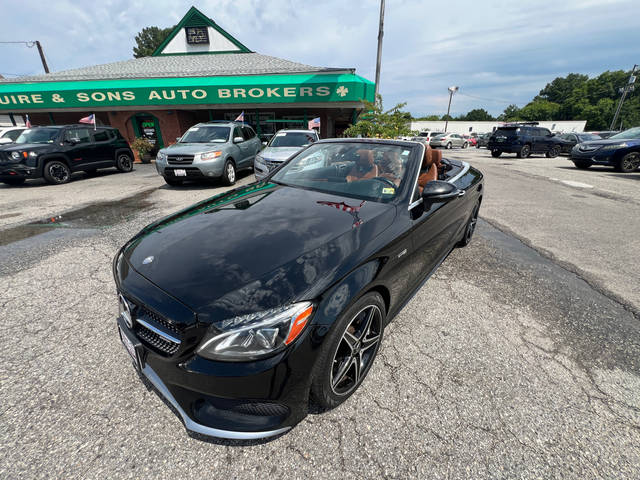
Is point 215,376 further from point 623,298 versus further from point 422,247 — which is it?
point 623,298

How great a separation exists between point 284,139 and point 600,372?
28.5 feet

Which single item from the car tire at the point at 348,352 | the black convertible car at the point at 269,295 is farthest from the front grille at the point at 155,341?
the car tire at the point at 348,352

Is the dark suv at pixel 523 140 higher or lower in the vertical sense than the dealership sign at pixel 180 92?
lower

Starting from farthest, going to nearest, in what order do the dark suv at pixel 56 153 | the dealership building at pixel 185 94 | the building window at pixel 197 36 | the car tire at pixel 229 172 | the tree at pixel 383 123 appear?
the building window at pixel 197 36 → the dealership building at pixel 185 94 → the tree at pixel 383 123 → the dark suv at pixel 56 153 → the car tire at pixel 229 172

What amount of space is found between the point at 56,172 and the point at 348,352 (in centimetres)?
1136

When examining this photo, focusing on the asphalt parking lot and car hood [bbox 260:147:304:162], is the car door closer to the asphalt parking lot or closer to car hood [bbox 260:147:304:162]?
car hood [bbox 260:147:304:162]

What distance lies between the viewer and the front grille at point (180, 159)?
7375 millimetres

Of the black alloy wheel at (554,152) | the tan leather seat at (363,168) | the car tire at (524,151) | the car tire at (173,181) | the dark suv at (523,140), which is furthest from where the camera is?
the black alloy wheel at (554,152)

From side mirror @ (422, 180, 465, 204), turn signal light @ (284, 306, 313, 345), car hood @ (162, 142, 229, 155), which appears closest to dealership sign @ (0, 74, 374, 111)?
car hood @ (162, 142, 229, 155)

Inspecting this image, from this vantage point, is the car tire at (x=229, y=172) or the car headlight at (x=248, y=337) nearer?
the car headlight at (x=248, y=337)

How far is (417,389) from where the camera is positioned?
194 centimetres

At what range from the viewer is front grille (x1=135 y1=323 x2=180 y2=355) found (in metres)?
1.40

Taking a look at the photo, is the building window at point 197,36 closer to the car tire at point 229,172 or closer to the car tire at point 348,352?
the car tire at point 229,172

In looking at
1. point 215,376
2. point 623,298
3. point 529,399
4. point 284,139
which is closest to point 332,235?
point 215,376
